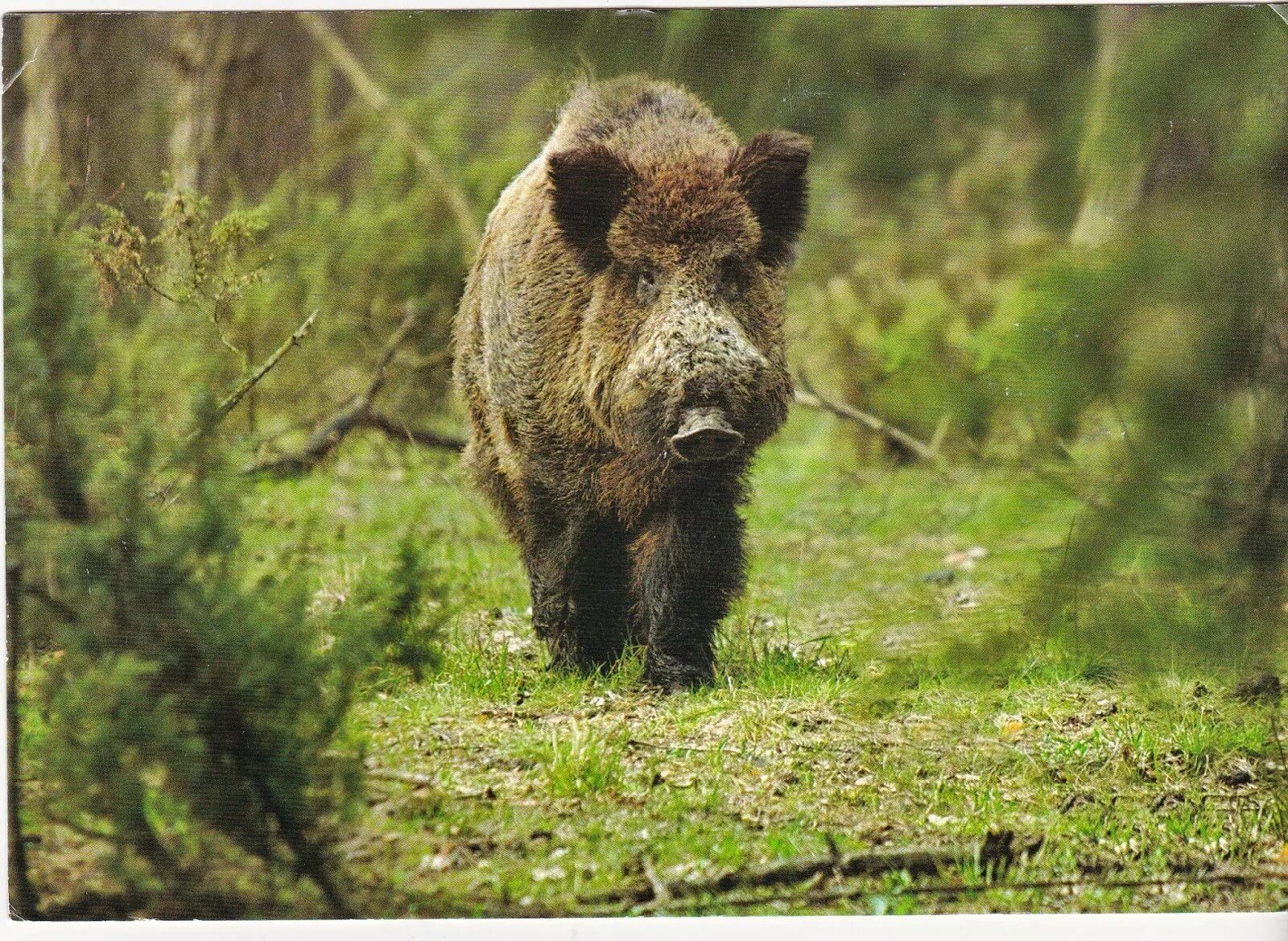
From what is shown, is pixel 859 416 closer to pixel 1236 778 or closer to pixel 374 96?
pixel 1236 778

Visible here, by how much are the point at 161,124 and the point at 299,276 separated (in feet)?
2.29

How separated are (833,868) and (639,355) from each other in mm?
1919

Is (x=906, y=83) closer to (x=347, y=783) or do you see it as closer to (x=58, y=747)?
(x=347, y=783)

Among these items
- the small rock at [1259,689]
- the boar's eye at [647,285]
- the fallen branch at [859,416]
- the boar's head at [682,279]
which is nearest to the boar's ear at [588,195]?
the boar's head at [682,279]

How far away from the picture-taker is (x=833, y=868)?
418 centimetres

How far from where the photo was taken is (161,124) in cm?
432

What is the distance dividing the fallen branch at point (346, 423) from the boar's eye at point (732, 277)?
1.46 meters

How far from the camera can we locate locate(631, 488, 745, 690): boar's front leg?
469 cm

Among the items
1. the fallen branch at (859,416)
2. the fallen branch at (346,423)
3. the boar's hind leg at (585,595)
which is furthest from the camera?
the fallen branch at (859,416)

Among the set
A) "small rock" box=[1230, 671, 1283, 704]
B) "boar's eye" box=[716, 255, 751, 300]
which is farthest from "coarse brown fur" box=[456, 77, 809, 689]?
"small rock" box=[1230, 671, 1283, 704]

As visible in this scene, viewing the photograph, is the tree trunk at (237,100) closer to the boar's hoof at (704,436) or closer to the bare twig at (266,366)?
the bare twig at (266,366)

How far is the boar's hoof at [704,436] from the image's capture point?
4.18 metres

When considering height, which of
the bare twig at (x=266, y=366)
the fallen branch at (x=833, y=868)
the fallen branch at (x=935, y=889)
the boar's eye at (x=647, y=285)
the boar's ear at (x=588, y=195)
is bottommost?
the fallen branch at (x=935, y=889)

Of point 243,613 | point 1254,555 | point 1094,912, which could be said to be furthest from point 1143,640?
point 243,613
